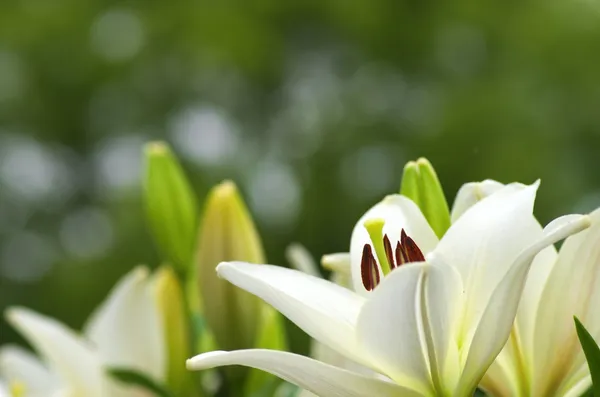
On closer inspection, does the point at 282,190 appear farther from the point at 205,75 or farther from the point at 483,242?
the point at 483,242

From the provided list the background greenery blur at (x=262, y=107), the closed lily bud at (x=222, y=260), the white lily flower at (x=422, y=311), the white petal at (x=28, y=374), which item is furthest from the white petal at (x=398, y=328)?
the background greenery blur at (x=262, y=107)

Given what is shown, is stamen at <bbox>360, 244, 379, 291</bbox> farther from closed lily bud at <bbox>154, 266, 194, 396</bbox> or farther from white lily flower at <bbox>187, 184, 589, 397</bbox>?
closed lily bud at <bbox>154, 266, 194, 396</bbox>

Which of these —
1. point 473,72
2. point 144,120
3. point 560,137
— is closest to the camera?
point 560,137

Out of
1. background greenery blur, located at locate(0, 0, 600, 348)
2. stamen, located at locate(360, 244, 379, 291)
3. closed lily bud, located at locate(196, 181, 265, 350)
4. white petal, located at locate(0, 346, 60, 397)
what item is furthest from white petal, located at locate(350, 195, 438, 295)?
background greenery blur, located at locate(0, 0, 600, 348)

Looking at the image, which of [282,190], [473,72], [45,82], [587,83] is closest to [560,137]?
[587,83]

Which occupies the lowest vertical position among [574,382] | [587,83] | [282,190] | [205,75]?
[574,382]
